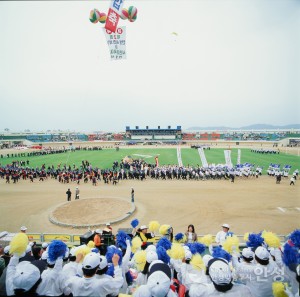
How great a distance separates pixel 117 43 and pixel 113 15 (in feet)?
3.88

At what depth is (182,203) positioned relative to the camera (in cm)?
1628

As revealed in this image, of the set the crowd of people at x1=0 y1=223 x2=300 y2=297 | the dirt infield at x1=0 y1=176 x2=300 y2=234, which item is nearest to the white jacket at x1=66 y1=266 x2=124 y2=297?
the crowd of people at x1=0 y1=223 x2=300 y2=297

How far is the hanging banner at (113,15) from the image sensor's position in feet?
30.6

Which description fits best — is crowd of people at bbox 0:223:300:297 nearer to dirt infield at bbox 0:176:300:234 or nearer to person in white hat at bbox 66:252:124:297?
person in white hat at bbox 66:252:124:297

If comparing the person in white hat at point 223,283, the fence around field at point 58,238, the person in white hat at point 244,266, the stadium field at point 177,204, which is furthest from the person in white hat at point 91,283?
the stadium field at point 177,204

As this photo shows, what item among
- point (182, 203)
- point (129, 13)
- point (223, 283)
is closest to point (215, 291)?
point (223, 283)

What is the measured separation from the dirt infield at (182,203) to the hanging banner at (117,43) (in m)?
9.04

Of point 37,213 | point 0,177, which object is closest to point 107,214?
point 37,213

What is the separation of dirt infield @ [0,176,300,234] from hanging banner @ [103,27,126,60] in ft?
29.7

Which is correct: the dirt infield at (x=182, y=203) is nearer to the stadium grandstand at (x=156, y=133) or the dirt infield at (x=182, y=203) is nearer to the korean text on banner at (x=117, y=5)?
the korean text on banner at (x=117, y=5)

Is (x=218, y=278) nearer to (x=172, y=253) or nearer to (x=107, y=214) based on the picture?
(x=172, y=253)

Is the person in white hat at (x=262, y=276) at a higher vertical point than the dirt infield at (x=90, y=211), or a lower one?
higher

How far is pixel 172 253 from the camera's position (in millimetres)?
4012

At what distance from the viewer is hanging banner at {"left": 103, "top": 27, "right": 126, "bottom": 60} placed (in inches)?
407
